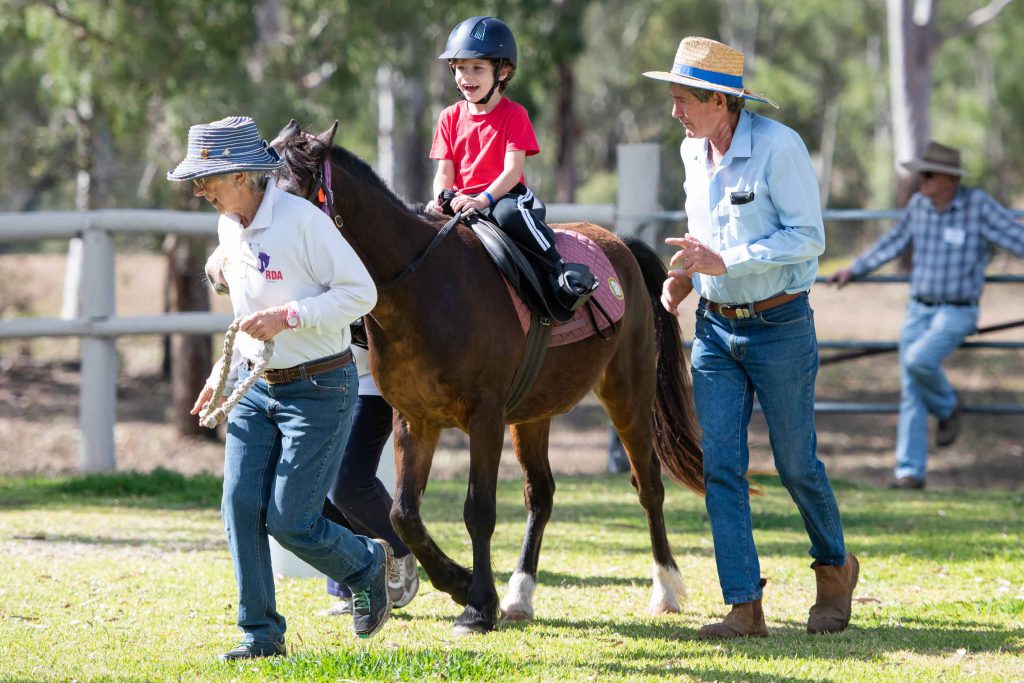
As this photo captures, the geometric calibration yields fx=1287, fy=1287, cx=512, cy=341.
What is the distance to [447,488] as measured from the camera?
31.3 feet

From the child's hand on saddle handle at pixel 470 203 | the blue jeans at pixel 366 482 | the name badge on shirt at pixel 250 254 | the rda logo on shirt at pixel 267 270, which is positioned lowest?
the blue jeans at pixel 366 482

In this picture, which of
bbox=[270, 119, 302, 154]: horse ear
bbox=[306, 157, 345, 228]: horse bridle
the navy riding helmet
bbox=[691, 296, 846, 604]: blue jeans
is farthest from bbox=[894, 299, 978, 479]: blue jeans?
bbox=[270, 119, 302, 154]: horse ear

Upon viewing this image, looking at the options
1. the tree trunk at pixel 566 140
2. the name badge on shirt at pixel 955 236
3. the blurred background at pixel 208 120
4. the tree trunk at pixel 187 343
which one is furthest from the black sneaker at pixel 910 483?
the tree trunk at pixel 566 140

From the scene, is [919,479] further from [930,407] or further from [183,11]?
[183,11]

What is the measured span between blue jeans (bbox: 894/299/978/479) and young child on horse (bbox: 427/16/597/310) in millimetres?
4967

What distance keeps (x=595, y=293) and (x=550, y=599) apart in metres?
1.46

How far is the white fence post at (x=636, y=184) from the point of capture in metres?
10.1

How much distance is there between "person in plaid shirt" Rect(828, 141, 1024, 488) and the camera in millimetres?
9688

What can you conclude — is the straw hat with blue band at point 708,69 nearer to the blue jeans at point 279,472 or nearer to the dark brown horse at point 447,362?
the dark brown horse at point 447,362

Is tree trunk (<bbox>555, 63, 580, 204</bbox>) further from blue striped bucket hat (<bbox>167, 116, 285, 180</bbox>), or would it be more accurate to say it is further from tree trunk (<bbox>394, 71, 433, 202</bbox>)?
blue striped bucket hat (<bbox>167, 116, 285, 180</bbox>)

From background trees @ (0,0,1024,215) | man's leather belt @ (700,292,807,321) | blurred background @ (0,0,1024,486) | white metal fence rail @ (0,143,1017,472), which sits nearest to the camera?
man's leather belt @ (700,292,807,321)

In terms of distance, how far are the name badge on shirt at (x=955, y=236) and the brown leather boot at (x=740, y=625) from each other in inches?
210

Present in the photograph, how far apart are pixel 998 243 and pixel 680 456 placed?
4339 millimetres

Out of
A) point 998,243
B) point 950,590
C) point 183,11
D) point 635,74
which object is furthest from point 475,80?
point 635,74
